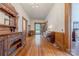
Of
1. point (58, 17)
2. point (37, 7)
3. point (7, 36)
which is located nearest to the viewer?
point (7, 36)

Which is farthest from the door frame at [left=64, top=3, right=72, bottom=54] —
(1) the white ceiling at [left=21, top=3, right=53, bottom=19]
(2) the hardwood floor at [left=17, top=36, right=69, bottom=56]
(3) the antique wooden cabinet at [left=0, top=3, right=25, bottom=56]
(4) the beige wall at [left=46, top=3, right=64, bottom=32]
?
(1) the white ceiling at [left=21, top=3, right=53, bottom=19]

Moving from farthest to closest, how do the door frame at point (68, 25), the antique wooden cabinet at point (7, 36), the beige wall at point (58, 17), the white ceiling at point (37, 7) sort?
the white ceiling at point (37, 7)
the beige wall at point (58, 17)
the door frame at point (68, 25)
the antique wooden cabinet at point (7, 36)

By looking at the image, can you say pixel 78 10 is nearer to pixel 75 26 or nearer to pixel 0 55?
pixel 75 26

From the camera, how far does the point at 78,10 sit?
815 centimetres

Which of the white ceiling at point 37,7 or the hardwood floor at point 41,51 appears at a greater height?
the white ceiling at point 37,7

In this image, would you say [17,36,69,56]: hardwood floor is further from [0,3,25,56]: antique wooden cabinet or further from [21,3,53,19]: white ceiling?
[21,3,53,19]: white ceiling

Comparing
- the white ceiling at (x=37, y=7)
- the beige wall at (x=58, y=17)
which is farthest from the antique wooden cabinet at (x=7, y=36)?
the white ceiling at (x=37, y=7)

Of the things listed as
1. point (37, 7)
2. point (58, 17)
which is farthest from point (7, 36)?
point (37, 7)

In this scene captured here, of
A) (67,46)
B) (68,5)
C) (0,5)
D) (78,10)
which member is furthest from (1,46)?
(78,10)

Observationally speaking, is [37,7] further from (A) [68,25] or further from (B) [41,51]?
(B) [41,51]

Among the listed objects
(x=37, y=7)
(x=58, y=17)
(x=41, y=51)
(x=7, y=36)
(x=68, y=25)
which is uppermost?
(x=37, y=7)

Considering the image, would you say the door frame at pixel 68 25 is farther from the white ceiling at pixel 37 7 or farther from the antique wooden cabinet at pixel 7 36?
the white ceiling at pixel 37 7

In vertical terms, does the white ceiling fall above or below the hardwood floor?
above

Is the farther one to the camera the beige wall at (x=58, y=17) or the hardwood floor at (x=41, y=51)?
the beige wall at (x=58, y=17)
